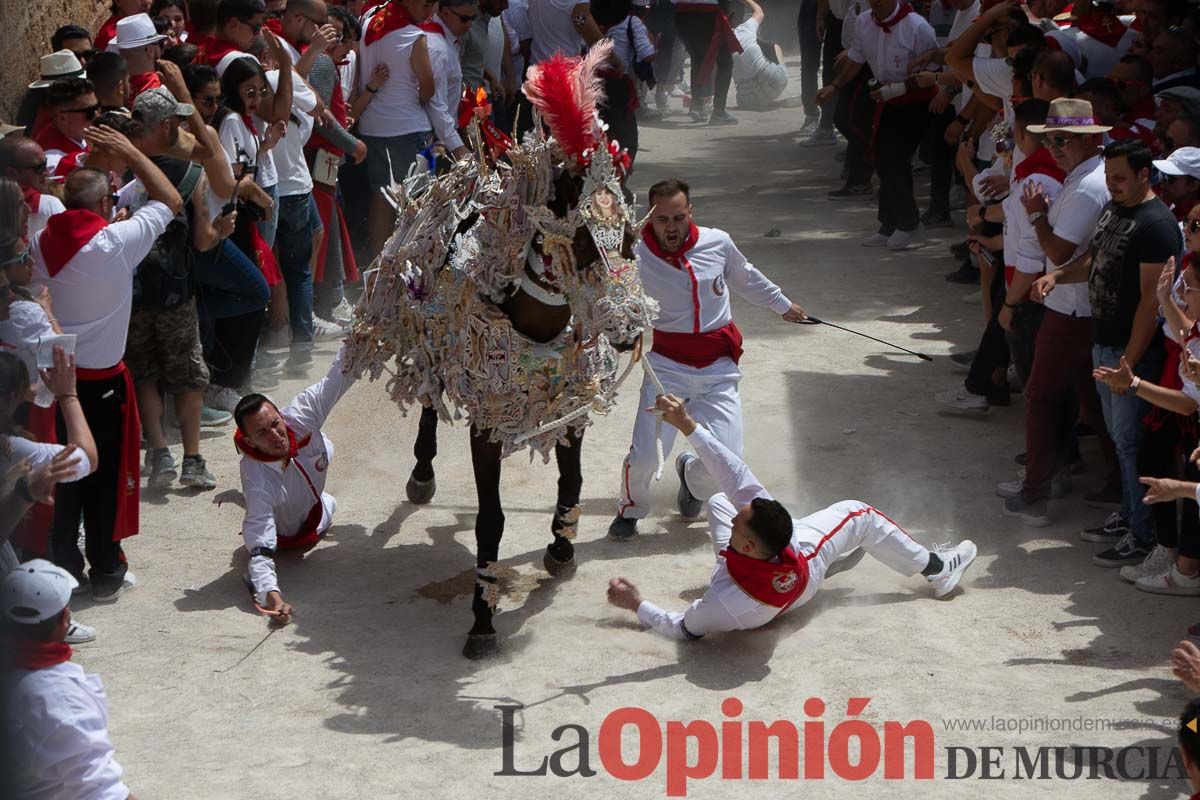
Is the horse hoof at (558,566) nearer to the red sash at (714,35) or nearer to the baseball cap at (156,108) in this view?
the baseball cap at (156,108)

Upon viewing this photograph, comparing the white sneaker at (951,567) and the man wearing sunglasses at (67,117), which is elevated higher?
the man wearing sunglasses at (67,117)

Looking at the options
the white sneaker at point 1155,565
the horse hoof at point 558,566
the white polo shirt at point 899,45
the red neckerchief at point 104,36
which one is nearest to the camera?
the white sneaker at point 1155,565

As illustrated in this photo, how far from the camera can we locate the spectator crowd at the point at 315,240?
212 inches

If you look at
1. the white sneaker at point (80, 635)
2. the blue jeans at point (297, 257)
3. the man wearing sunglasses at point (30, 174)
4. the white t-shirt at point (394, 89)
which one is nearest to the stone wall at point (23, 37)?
the blue jeans at point (297, 257)

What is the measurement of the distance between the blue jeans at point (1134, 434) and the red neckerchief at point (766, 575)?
1.71 m

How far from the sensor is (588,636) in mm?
5867

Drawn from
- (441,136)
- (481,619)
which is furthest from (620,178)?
(441,136)

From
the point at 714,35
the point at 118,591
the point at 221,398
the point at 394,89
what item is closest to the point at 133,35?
the point at 221,398

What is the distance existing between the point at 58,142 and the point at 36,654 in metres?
3.86

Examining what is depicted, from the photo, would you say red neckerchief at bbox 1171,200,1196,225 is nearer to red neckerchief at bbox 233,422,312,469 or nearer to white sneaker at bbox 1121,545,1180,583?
white sneaker at bbox 1121,545,1180,583

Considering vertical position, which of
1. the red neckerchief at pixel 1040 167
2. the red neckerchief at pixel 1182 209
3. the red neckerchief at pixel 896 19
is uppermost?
the red neckerchief at pixel 896 19

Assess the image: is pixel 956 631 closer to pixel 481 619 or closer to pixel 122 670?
pixel 481 619

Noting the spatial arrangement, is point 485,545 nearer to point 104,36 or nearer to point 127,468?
point 127,468

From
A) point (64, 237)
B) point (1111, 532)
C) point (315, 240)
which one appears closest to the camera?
point (64, 237)
